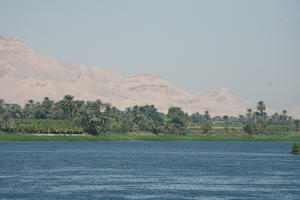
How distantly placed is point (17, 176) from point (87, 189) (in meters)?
20.3

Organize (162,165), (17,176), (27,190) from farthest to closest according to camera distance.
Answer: (162,165) → (17,176) → (27,190)

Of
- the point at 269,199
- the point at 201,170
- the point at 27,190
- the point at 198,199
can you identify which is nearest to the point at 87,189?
the point at 27,190

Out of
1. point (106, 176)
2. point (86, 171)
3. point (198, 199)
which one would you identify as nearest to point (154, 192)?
point (198, 199)

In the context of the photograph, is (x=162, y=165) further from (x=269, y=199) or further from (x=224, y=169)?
(x=269, y=199)

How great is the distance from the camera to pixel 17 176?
105m

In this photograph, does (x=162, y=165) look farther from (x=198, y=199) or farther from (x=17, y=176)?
(x=198, y=199)

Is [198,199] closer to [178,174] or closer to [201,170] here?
[178,174]

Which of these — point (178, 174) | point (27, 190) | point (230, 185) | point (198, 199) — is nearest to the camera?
point (198, 199)

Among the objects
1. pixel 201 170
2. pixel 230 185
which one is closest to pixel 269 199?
pixel 230 185

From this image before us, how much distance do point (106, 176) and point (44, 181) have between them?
13.3m

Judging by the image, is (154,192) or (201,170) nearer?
(154,192)

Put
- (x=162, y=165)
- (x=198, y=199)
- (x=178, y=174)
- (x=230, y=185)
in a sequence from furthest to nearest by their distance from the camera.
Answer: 1. (x=162, y=165)
2. (x=178, y=174)
3. (x=230, y=185)
4. (x=198, y=199)

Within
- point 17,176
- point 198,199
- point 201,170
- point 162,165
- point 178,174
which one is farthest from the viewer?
point 162,165

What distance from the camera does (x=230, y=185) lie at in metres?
96.4
